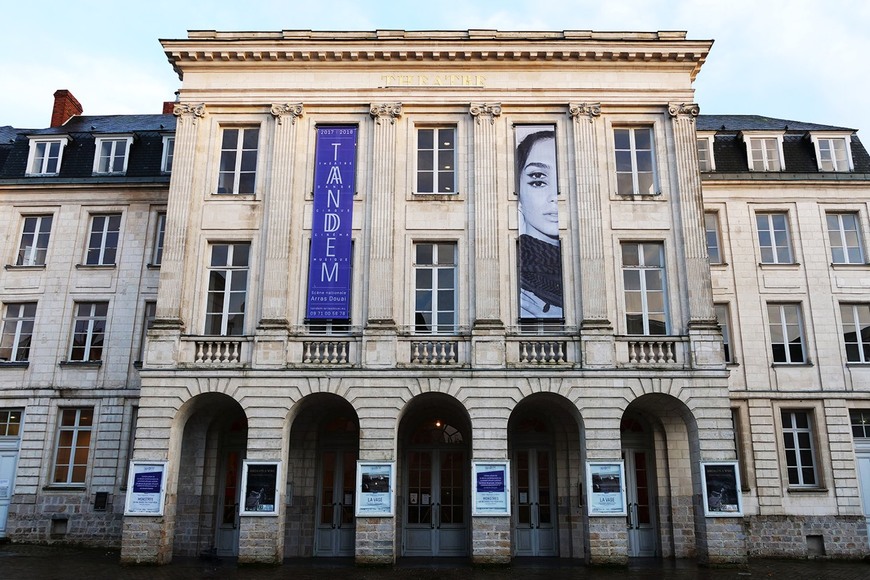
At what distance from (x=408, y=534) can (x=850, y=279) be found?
1539cm

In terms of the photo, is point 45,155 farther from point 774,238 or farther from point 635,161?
point 774,238

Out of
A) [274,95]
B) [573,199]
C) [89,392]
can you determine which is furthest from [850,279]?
[89,392]

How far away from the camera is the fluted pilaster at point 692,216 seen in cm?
1828

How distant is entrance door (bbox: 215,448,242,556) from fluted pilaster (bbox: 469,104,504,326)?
8033 mm

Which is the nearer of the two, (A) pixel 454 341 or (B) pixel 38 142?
(A) pixel 454 341

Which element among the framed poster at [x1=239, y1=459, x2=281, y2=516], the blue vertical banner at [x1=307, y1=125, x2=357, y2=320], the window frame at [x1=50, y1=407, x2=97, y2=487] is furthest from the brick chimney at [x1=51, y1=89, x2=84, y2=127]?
the framed poster at [x1=239, y1=459, x2=281, y2=516]

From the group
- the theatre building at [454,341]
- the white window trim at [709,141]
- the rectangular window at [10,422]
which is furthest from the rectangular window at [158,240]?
the white window trim at [709,141]

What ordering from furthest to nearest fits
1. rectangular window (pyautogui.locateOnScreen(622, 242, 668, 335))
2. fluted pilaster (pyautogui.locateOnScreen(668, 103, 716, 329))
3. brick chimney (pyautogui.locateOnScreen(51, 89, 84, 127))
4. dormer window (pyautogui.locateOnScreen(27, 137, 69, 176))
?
1. brick chimney (pyautogui.locateOnScreen(51, 89, 84, 127))
2. dormer window (pyautogui.locateOnScreen(27, 137, 69, 176))
3. rectangular window (pyautogui.locateOnScreen(622, 242, 668, 335))
4. fluted pilaster (pyautogui.locateOnScreen(668, 103, 716, 329))

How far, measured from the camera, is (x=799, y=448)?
20484 mm

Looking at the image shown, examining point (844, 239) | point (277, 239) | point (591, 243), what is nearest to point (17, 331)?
point (277, 239)

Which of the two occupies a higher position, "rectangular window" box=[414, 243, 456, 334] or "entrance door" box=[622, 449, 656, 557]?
"rectangular window" box=[414, 243, 456, 334]

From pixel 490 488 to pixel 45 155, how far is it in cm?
1876

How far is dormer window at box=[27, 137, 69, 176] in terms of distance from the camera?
77.9 ft

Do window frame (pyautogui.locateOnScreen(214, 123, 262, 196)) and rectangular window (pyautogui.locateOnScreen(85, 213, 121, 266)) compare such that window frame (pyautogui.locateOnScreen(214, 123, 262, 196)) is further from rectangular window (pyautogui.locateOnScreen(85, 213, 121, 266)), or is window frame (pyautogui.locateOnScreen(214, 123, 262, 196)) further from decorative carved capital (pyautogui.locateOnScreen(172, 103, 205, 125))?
rectangular window (pyautogui.locateOnScreen(85, 213, 121, 266))
